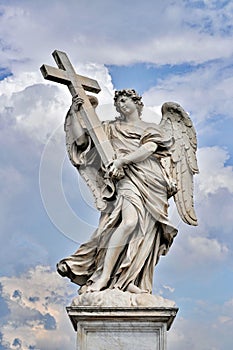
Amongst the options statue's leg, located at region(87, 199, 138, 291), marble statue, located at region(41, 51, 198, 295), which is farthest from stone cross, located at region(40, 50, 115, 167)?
statue's leg, located at region(87, 199, 138, 291)

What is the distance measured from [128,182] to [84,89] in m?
2.03

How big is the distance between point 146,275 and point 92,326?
1.20 m

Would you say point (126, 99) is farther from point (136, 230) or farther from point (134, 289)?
point (134, 289)

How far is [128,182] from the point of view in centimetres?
1084

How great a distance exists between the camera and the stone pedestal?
9.77 metres

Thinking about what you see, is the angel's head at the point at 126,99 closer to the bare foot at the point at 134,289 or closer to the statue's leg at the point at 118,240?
the statue's leg at the point at 118,240

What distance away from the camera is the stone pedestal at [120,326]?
977 cm

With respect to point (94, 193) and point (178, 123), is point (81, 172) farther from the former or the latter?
point (178, 123)

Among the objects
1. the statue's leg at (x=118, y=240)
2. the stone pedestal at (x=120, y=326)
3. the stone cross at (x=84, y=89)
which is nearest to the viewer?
the stone pedestal at (x=120, y=326)

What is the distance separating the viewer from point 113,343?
976 cm

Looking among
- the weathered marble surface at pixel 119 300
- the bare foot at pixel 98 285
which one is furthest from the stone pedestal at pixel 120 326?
the bare foot at pixel 98 285

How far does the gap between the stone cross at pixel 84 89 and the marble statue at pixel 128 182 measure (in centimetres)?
2

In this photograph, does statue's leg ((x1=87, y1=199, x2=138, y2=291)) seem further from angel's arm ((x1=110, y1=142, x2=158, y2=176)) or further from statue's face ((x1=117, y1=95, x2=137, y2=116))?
statue's face ((x1=117, y1=95, x2=137, y2=116))

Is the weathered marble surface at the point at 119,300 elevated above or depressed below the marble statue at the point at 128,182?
below
